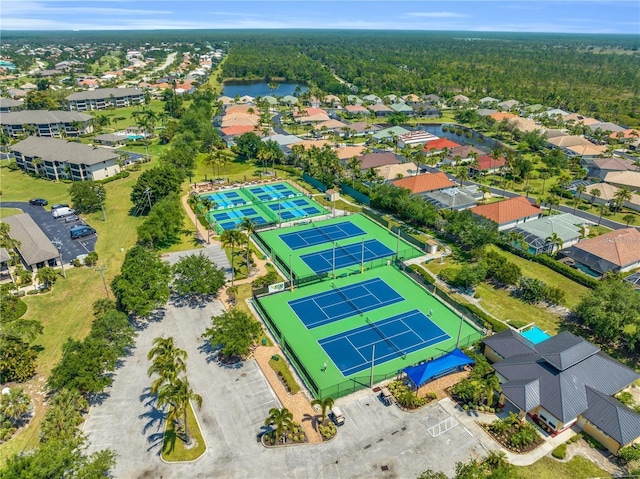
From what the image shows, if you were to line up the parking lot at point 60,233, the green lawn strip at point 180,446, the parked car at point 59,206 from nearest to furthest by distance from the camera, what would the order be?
the green lawn strip at point 180,446
the parking lot at point 60,233
the parked car at point 59,206

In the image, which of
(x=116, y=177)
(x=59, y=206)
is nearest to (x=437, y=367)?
(x=59, y=206)

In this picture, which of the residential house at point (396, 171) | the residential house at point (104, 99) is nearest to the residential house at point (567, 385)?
the residential house at point (396, 171)

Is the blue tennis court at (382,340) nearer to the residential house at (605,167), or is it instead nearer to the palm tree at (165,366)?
the palm tree at (165,366)

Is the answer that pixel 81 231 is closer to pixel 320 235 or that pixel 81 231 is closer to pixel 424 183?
pixel 320 235

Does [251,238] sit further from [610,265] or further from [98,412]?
[610,265]

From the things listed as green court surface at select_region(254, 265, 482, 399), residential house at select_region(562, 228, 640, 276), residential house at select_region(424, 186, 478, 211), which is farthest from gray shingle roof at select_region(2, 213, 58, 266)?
residential house at select_region(562, 228, 640, 276)

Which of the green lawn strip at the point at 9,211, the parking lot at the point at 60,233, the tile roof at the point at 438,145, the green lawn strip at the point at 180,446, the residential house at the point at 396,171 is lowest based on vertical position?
the green lawn strip at the point at 9,211
